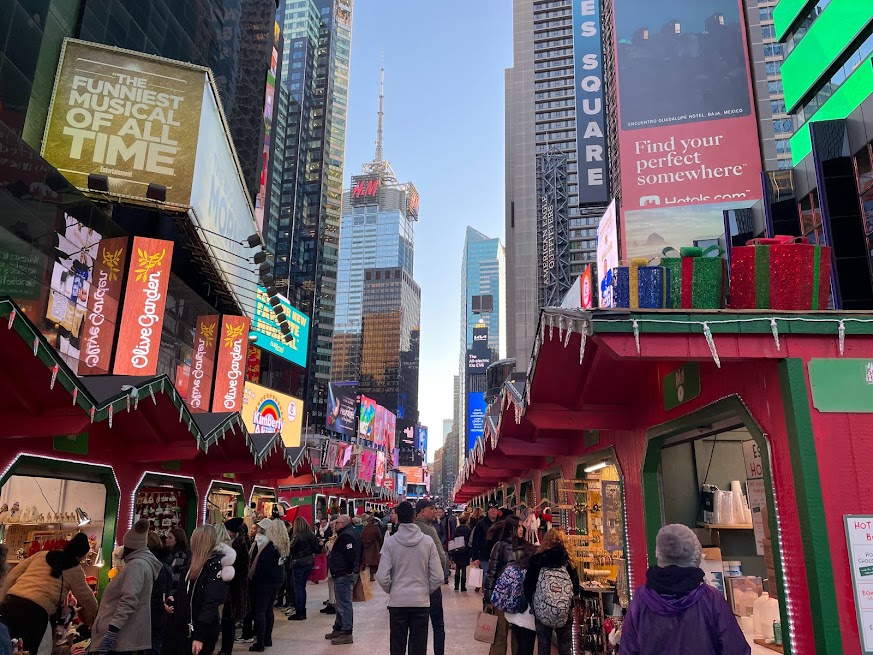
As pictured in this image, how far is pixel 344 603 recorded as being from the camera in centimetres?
909

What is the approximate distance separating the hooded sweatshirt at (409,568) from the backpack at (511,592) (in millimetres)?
629

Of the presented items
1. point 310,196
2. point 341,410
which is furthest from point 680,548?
point 310,196

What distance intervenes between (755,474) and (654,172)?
1780 cm

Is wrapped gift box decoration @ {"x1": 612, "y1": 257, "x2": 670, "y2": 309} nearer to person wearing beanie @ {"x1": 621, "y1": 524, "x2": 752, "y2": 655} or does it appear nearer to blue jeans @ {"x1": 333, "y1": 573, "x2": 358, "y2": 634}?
person wearing beanie @ {"x1": 621, "y1": 524, "x2": 752, "y2": 655}

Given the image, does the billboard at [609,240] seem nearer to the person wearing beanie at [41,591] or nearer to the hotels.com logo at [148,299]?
the hotels.com logo at [148,299]

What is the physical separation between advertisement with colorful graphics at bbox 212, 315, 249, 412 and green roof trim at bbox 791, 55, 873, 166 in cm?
2050

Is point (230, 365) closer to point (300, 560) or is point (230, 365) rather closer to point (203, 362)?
point (203, 362)

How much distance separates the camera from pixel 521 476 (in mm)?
18453

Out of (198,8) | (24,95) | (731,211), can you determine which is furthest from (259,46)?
(731,211)

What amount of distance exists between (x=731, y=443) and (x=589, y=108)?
2846cm

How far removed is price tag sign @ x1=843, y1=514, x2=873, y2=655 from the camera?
4.36m

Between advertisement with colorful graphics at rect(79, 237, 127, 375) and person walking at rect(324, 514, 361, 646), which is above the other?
advertisement with colorful graphics at rect(79, 237, 127, 375)

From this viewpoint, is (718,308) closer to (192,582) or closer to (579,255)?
(192,582)

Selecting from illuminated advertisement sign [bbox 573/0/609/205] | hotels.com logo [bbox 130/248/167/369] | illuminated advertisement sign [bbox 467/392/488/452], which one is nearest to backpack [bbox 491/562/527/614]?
hotels.com logo [bbox 130/248/167/369]
